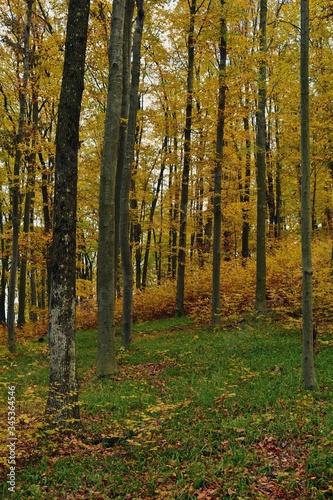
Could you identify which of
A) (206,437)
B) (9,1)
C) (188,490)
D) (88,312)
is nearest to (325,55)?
(9,1)

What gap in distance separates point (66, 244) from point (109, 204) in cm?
326

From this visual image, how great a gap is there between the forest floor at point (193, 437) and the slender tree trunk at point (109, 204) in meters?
0.82

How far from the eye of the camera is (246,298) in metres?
15.7

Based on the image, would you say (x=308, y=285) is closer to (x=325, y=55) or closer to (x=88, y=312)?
(x=325, y=55)

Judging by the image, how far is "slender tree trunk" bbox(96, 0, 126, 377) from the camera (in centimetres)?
842

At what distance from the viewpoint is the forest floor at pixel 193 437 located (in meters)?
4.11

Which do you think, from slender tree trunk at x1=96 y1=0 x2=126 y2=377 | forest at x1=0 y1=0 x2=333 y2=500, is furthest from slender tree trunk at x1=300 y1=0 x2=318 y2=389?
slender tree trunk at x1=96 y1=0 x2=126 y2=377

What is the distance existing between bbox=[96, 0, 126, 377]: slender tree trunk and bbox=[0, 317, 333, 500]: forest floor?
818 millimetres

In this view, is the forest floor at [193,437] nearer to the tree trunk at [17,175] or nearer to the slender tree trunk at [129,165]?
the slender tree trunk at [129,165]

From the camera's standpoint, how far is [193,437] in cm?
514

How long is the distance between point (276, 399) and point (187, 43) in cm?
1399

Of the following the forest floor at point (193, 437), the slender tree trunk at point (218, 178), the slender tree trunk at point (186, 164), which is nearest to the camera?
the forest floor at point (193, 437)

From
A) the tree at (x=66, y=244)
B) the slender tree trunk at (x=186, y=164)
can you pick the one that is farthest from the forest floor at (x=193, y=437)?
the slender tree trunk at (x=186, y=164)

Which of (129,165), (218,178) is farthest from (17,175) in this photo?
(218,178)
